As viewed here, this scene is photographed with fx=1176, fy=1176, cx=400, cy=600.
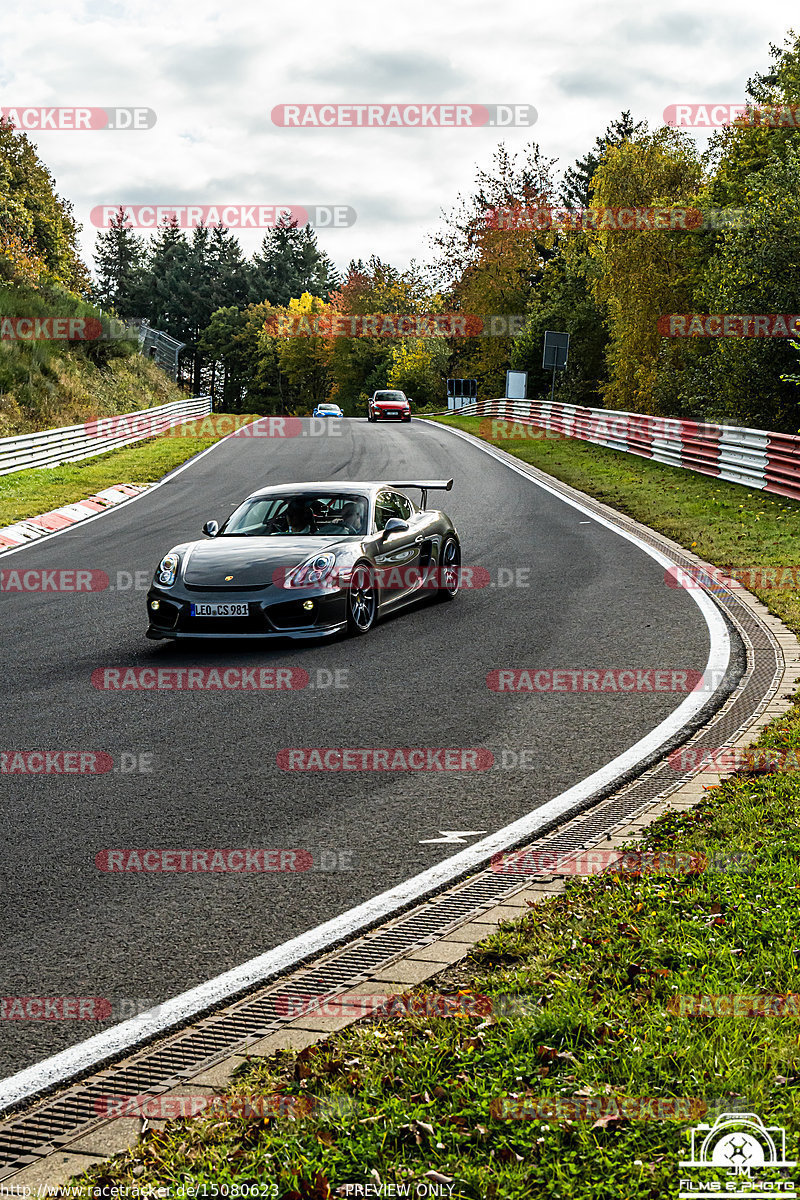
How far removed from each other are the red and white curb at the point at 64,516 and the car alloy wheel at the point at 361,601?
776cm

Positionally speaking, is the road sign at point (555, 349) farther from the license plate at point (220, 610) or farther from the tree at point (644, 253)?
the license plate at point (220, 610)

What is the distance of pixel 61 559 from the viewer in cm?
1531

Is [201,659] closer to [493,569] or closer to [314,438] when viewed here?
[493,569]

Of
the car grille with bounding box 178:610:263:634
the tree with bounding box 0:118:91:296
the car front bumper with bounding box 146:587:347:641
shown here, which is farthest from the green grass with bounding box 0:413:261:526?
the tree with bounding box 0:118:91:296

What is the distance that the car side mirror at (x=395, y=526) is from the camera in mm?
11008

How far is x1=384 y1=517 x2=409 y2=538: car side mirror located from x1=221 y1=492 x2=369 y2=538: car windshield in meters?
0.21

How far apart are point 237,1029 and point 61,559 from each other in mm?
12303

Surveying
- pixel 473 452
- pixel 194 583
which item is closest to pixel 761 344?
pixel 473 452

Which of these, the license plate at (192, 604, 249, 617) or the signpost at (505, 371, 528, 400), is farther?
the signpost at (505, 371, 528, 400)

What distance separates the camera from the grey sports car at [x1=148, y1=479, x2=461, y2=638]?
32.0ft

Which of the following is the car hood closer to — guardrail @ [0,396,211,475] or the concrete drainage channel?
the concrete drainage channel

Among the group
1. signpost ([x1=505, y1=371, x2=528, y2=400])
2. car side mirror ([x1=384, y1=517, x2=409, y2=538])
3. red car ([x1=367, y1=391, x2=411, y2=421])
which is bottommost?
car side mirror ([x1=384, y1=517, x2=409, y2=538])

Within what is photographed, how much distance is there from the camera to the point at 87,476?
24469mm

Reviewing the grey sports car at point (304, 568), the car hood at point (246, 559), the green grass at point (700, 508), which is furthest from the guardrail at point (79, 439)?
the car hood at point (246, 559)
